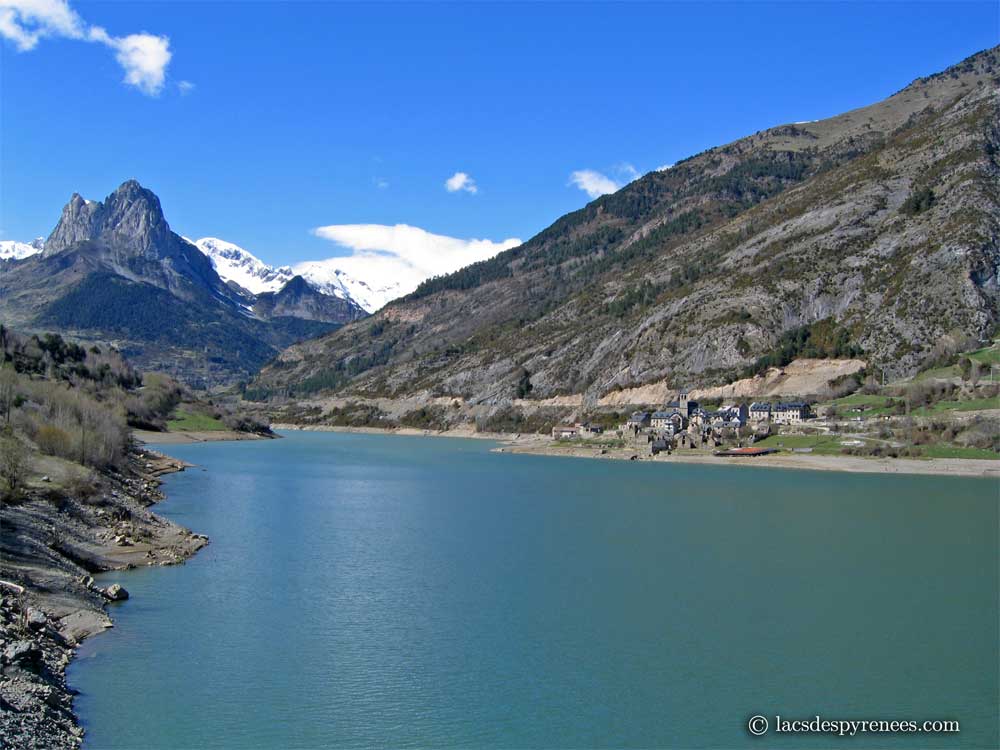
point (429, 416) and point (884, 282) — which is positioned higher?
point (884, 282)

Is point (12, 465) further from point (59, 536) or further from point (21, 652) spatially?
point (21, 652)

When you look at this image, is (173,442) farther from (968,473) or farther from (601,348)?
(968,473)

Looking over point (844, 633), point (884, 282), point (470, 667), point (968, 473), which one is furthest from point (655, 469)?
point (470, 667)

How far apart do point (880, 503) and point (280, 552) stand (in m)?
45.3

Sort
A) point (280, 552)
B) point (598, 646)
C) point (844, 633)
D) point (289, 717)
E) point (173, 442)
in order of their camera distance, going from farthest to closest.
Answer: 1. point (173, 442)
2. point (280, 552)
3. point (844, 633)
4. point (598, 646)
5. point (289, 717)

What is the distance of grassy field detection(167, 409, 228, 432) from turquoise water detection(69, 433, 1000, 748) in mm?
85428

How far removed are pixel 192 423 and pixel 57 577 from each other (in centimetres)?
12094

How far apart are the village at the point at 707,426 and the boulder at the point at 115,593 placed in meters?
81.1

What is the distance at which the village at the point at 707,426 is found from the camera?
108 meters

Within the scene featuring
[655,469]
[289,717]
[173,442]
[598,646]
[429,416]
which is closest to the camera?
[289,717]

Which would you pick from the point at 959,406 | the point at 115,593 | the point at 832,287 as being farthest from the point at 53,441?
the point at 832,287

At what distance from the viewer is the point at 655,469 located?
99.2 metres

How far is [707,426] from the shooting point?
116625mm

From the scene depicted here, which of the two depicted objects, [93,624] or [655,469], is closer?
[93,624]
